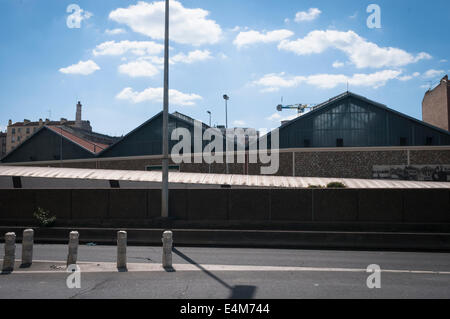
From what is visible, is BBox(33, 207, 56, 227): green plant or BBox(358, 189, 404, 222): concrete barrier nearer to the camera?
BBox(33, 207, 56, 227): green plant

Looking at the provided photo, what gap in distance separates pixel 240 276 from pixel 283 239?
255 inches

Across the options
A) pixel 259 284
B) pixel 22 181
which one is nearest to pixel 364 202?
pixel 259 284

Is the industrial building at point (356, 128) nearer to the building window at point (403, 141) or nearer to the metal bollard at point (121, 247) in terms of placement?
the building window at point (403, 141)

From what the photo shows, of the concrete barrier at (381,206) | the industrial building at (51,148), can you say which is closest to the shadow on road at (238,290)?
the concrete barrier at (381,206)

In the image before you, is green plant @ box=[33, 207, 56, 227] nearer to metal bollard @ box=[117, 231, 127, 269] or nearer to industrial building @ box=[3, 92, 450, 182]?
metal bollard @ box=[117, 231, 127, 269]

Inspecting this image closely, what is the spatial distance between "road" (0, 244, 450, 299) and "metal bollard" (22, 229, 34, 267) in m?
0.32

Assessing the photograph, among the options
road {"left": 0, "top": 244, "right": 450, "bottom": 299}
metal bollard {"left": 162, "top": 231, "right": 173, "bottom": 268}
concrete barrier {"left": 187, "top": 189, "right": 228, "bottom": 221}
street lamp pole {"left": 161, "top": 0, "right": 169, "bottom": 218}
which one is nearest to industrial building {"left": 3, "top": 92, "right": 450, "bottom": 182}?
concrete barrier {"left": 187, "top": 189, "right": 228, "bottom": 221}

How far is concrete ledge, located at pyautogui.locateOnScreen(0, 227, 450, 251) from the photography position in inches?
615

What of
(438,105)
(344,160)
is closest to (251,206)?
(344,160)

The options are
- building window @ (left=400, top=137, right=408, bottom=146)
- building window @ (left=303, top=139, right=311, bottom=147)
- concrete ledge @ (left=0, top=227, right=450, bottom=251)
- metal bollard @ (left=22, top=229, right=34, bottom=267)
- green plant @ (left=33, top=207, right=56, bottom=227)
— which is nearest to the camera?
metal bollard @ (left=22, top=229, right=34, bottom=267)

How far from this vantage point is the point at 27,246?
445 inches

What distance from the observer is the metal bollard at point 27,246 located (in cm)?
1121
